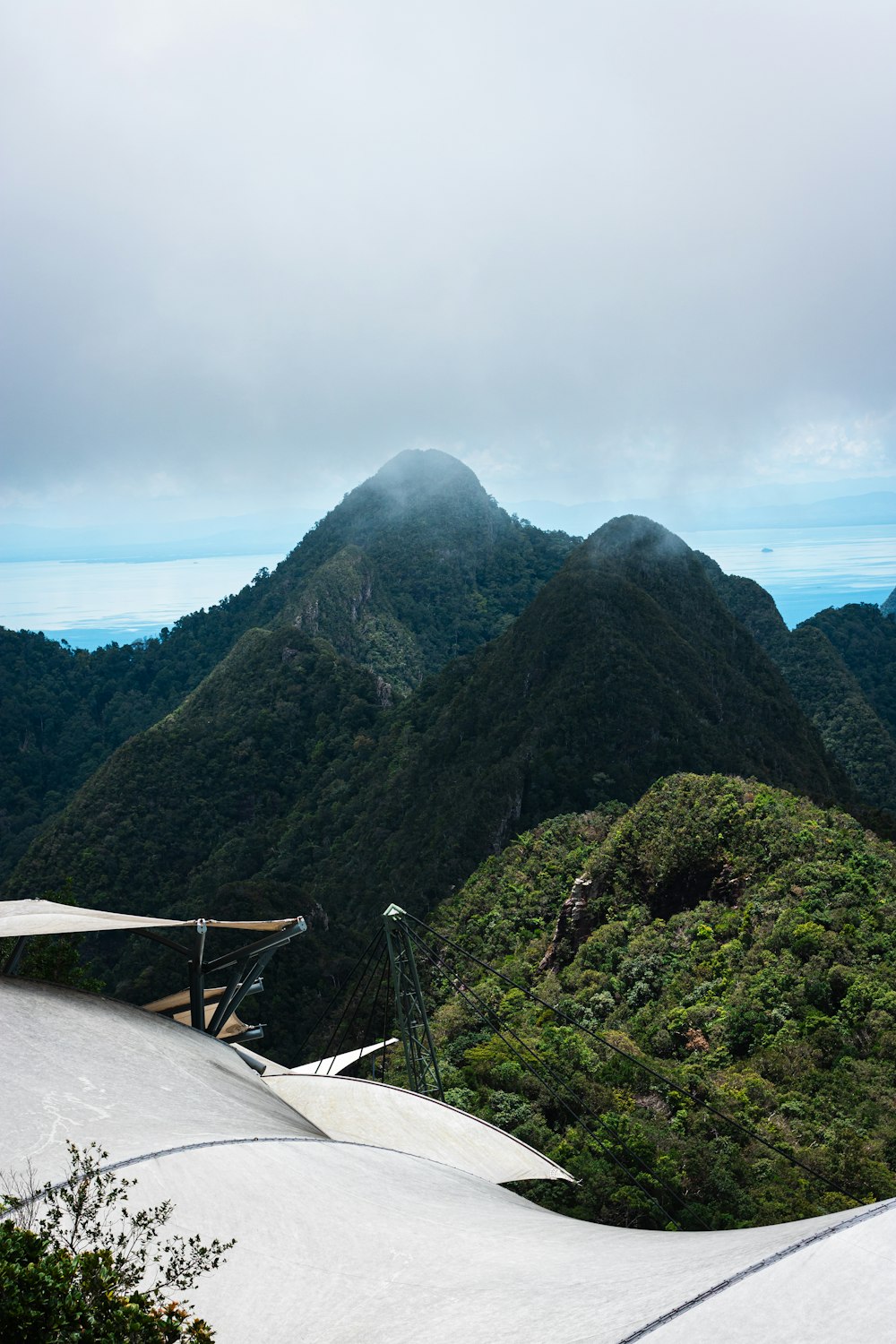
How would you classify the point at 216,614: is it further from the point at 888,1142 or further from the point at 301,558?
the point at 888,1142

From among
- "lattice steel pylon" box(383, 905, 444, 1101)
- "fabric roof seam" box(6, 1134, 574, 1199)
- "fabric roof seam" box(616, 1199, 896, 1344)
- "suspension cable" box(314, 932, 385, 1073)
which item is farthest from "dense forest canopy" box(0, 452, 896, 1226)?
"fabric roof seam" box(616, 1199, 896, 1344)

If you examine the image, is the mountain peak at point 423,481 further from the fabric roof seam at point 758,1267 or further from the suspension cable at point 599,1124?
the fabric roof seam at point 758,1267

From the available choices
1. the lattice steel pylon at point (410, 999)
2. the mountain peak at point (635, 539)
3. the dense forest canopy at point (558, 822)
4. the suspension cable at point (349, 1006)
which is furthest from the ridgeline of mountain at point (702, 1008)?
the mountain peak at point (635, 539)

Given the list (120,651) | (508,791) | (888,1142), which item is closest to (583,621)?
(508,791)

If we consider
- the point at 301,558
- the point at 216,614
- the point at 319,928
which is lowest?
the point at 319,928

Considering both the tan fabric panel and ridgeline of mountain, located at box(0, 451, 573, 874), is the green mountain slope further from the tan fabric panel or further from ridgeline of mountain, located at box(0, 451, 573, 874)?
the tan fabric panel

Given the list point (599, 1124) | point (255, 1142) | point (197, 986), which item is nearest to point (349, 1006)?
point (599, 1124)
